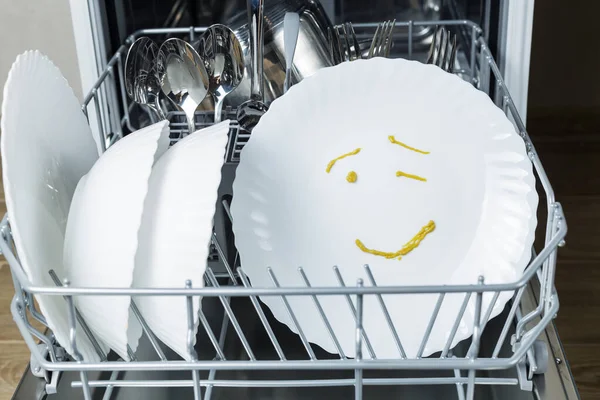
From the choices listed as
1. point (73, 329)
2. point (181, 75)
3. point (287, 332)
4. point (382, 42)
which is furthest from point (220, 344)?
point (382, 42)

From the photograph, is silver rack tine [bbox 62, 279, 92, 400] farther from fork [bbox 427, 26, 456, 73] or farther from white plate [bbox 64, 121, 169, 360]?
fork [bbox 427, 26, 456, 73]

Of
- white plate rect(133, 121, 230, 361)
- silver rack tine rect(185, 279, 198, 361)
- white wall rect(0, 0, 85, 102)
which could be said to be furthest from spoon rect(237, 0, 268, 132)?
white wall rect(0, 0, 85, 102)

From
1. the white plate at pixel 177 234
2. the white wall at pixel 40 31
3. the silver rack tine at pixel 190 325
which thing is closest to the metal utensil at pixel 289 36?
the white plate at pixel 177 234

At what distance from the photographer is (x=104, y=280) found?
1.67 feet

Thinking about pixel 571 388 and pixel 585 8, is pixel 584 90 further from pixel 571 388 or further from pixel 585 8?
pixel 571 388

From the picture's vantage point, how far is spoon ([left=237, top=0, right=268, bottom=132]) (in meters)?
0.77

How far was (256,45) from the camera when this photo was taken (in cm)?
78

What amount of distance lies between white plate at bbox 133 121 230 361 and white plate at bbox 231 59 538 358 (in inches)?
3.8

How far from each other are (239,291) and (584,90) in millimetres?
1060

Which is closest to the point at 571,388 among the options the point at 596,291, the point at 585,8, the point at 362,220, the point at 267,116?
the point at 362,220

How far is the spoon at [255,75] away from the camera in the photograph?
0.77m

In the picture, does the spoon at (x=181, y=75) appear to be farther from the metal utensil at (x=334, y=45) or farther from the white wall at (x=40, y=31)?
the white wall at (x=40, y=31)

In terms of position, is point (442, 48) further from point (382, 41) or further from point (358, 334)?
point (358, 334)

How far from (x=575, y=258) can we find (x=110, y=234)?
820 mm
